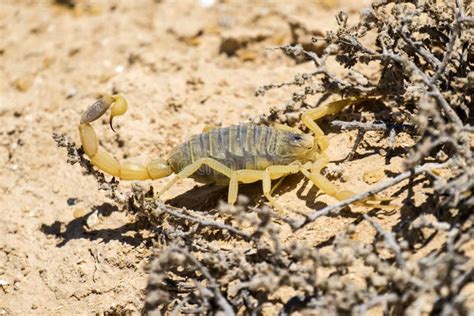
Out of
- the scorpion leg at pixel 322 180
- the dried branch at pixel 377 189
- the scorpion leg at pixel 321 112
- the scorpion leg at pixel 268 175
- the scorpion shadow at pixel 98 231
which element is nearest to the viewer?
the dried branch at pixel 377 189

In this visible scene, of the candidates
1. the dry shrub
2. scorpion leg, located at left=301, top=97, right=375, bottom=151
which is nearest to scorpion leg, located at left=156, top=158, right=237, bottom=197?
the dry shrub

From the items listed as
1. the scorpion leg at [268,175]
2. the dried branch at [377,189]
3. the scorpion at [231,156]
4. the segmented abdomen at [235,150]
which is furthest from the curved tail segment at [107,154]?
the dried branch at [377,189]

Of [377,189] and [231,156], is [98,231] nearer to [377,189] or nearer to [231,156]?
[231,156]

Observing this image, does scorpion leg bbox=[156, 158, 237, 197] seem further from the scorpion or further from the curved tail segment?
the curved tail segment

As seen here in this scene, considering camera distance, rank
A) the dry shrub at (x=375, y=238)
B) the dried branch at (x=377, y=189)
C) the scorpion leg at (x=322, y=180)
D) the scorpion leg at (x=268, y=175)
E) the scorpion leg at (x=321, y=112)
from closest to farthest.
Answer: the dry shrub at (x=375, y=238)
the dried branch at (x=377, y=189)
the scorpion leg at (x=322, y=180)
the scorpion leg at (x=268, y=175)
the scorpion leg at (x=321, y=112)

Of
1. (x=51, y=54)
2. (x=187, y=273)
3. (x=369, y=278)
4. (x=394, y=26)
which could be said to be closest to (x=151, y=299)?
(x=187, y=273)

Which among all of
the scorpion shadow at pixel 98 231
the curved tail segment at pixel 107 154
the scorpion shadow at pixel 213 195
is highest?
the curved tail segment at pixel 107 154

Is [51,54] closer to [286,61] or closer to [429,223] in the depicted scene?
[286,61]

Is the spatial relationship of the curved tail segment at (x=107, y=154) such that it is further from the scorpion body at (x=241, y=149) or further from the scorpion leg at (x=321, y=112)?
the scorpion leg at (x=321, y=112)
